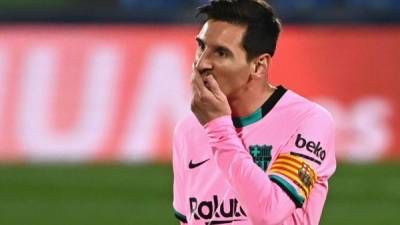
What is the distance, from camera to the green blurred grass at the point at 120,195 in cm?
977

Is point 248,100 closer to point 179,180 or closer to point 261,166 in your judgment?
point 261,166

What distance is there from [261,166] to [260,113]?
176 millimetres

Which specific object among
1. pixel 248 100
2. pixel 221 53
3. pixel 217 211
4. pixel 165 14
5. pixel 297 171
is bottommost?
pixel 217 211

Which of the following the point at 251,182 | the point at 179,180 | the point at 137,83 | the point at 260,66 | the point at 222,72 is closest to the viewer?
the point at 251,182

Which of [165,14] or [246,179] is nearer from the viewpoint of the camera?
[246,179]

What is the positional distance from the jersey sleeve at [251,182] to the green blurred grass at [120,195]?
614cm

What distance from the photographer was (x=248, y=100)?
3.60 m

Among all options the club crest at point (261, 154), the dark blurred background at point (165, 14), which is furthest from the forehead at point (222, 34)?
the dark blurred background at point (165, 14)

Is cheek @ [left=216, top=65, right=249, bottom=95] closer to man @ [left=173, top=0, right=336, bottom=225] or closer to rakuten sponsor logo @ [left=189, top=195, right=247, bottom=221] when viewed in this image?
man @ [left=173, top=0, right=336, bottom=225]

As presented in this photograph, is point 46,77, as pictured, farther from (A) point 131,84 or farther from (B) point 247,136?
(B) point 247,136

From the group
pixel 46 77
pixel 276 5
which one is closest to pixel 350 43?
pixel 276 5

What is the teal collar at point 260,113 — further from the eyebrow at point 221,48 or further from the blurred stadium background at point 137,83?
the blurred stadium background at point 137,83

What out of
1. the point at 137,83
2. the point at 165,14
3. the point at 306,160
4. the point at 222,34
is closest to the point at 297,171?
the point at 306,160

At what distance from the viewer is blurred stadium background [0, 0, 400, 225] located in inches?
457
